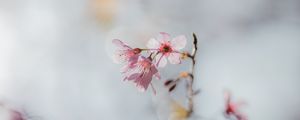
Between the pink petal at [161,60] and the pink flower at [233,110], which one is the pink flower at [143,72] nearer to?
the pink petal at [161,60]

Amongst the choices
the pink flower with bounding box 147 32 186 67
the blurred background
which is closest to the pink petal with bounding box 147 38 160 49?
the pink flower with bounding box 147 32 186 67

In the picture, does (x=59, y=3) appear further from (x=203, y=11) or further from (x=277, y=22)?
(x=277, y=22)

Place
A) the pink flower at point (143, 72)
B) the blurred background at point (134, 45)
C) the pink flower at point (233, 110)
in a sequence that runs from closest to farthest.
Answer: the pink flower at point (143, 72) → the pink flower at point (233, 110) → the blurred background at point (134, 45)

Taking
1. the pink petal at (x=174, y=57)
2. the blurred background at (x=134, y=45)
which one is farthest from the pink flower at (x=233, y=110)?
the pink petal at (x=174, y=57)

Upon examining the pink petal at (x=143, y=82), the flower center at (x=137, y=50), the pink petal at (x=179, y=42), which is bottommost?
the pink petal at (x=143, y=82)

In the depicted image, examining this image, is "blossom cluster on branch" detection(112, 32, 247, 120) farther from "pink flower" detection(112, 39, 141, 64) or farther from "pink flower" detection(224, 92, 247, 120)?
"pink flower" detection(224, 92, 247, 120)

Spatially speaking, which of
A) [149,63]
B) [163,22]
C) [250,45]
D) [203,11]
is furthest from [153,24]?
[149,63]

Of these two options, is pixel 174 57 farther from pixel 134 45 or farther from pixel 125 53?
pixel 134 45
